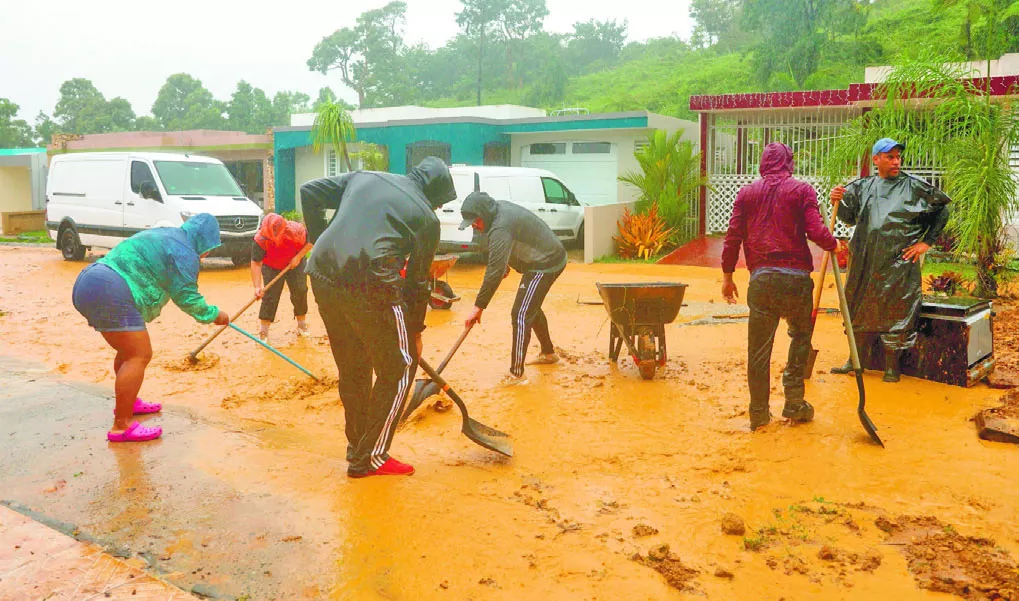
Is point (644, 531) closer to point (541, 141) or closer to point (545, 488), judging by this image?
point (545, 488)

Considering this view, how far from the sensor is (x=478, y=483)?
494 centimetres

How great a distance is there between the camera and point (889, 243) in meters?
6.64

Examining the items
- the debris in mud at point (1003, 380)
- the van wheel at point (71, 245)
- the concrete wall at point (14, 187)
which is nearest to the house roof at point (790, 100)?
the debris in mud at point (1003, 380)

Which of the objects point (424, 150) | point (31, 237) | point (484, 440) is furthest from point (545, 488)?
point (31, 237)

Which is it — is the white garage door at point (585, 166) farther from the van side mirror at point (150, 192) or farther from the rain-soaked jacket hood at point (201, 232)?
the rain-soaked jacket hood at point (201, 232)

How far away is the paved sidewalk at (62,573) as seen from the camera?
362cm

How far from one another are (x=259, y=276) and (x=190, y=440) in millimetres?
3298

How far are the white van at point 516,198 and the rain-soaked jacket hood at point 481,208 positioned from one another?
7.30m

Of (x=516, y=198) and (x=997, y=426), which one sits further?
(x=516, y=198)

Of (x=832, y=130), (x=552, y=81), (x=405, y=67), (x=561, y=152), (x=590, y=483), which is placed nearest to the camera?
(x=590, y=483)

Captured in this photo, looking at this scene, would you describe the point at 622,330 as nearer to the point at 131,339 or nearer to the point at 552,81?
the point at 131,339

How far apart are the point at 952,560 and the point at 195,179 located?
590 inches

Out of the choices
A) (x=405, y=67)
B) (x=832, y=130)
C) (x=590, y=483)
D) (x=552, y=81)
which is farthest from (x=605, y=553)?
(x=405, y=67)

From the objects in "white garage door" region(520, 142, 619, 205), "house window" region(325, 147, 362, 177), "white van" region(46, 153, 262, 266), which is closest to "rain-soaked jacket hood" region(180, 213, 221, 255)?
"white van" region(46, 153, 262, 266)
